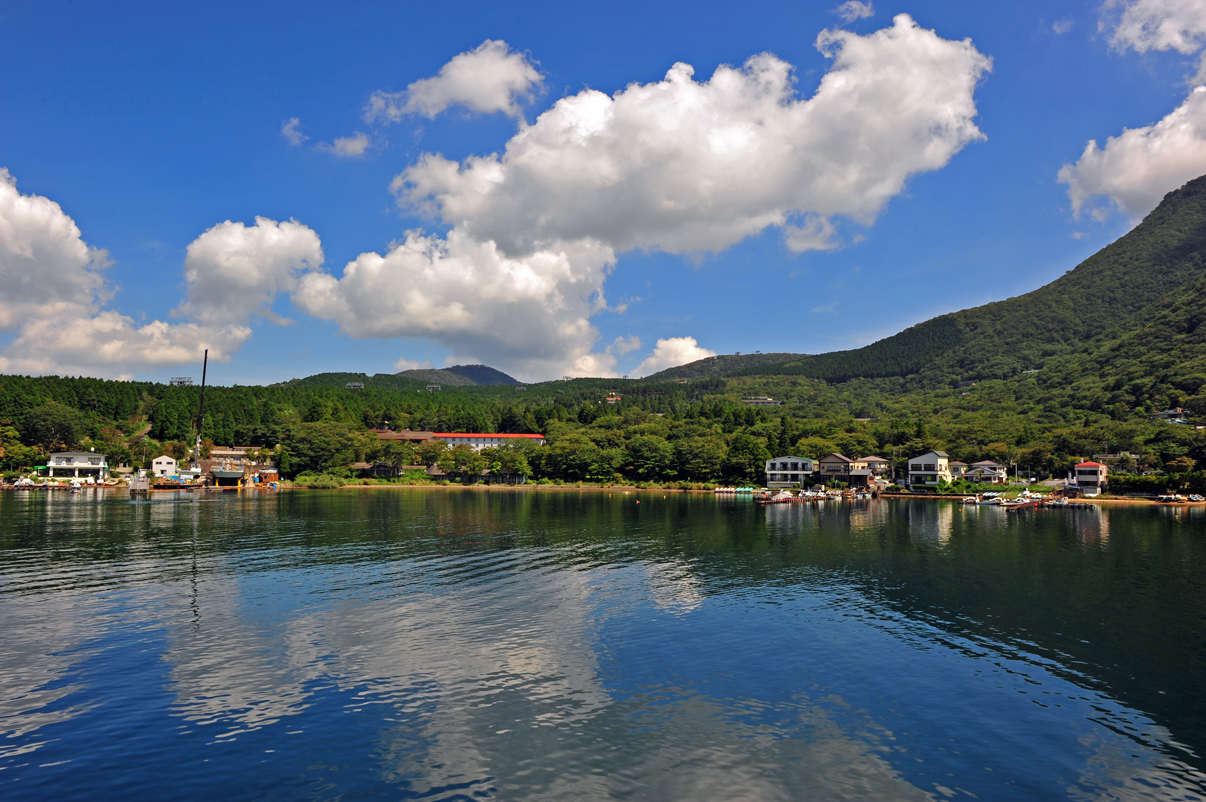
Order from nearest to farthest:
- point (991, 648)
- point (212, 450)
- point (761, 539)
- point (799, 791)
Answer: point (799, 791), point (991, 648), point (761, 539), point (212, 450)

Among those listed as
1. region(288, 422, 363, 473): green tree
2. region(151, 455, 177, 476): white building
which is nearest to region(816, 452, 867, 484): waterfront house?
region(288, 422, 363, 473): green tree

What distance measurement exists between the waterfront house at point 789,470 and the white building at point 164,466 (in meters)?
131

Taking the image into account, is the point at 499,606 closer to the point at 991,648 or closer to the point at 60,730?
the point at 60,730

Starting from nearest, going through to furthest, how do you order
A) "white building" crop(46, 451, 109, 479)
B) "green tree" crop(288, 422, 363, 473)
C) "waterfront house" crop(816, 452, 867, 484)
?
"white building" crop(46, 451, 109, 479)
"waterfront house" crop(816, 452, 867, 484)
"green tree" crop(288, 422, 363, 473)

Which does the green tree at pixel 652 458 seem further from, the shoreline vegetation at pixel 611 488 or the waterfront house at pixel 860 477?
the waterfront house at pixel 860 477

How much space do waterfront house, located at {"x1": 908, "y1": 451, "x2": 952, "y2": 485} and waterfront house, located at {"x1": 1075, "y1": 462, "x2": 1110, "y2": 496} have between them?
70.3ft

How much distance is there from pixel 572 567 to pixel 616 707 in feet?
77.0

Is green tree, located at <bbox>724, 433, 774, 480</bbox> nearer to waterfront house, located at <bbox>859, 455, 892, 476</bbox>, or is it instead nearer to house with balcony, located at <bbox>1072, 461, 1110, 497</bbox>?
waterfront house, located at <bbox>859, 455, 892, 476</bbox>

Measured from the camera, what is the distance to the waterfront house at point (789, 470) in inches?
5433

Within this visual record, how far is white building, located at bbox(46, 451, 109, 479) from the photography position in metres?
135

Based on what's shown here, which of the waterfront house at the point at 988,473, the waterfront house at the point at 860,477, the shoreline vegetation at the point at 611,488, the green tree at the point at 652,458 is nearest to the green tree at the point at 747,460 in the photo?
the shoreline vegetation at the point at 611,488

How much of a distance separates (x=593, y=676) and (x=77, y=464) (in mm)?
159727

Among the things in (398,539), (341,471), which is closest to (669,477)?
(341,471)

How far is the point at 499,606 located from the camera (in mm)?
30969
